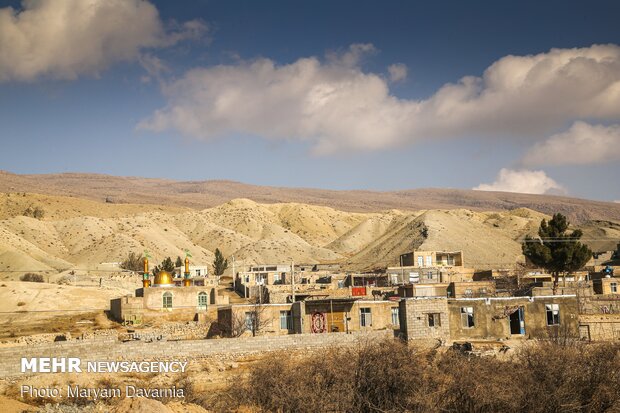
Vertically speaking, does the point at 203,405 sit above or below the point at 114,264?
below

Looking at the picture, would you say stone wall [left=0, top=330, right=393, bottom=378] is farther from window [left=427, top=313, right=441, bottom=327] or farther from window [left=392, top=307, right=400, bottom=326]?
window [left=392, top=307, right=400, bottom=326]

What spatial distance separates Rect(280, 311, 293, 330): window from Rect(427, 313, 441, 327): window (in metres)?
8.60

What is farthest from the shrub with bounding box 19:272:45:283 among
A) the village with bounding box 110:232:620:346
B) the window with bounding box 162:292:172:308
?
the window with bounding box 162:292:172:308

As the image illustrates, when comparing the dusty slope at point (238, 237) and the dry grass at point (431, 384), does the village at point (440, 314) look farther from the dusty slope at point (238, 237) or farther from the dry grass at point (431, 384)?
the dusty slope at point (238, 237)

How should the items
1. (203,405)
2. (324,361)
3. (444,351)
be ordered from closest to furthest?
(203,405), (324,361), (444,351)

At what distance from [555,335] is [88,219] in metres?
99.5

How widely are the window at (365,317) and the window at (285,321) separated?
14.0 ft

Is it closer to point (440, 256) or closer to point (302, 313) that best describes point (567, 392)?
point (302, 313)

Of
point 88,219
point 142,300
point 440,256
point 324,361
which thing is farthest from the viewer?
point 88,219

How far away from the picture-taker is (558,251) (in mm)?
56375

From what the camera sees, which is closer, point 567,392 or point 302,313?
point 567,392

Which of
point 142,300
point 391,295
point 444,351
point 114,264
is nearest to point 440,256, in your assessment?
point 391,295

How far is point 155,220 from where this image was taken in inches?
5487

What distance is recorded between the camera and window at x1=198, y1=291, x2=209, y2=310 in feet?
181
